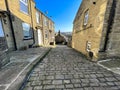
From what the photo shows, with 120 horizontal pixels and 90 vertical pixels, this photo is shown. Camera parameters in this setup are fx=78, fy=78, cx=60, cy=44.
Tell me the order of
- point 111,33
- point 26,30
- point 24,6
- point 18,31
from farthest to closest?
point 26,30, point 24,6, point 18,31, point 111,33

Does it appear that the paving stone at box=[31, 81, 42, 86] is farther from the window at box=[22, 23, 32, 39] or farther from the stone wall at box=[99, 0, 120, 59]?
the window at box=[22, 23, 32, 39]

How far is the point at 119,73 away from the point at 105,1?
3465mm

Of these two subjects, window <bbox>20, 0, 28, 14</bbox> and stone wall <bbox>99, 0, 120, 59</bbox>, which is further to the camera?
window <bbox>20, 0, 28, 14</bbox>

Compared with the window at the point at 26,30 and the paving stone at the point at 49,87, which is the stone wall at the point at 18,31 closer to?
the window at the point at 26,30

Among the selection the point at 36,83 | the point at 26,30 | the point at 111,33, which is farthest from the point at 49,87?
the point at 26,30

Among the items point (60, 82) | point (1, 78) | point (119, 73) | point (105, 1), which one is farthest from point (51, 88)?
point (105, 1)

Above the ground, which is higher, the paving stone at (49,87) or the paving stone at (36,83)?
the paving stone at (36,83)

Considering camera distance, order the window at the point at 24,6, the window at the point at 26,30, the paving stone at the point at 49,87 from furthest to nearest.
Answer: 1. the window at the point at 26,30
2. the window at the point at 24,6
3. the paving stone at the point at 49,87

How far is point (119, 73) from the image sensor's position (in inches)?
123

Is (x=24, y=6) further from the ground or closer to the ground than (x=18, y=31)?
further from the ground

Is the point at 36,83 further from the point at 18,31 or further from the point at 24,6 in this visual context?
the point at 24,6

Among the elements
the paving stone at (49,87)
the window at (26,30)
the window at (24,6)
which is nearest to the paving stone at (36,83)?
the paving stone at (49,87)

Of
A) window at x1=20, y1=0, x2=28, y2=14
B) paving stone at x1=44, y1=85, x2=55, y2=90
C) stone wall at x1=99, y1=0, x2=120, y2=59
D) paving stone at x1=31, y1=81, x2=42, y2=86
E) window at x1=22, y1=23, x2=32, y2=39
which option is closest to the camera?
paving stone at x1=44, y1=85, x2=55, y2=90

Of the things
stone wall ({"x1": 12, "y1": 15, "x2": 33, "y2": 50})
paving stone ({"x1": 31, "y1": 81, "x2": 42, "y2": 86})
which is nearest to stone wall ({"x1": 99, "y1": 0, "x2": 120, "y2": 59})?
paving stone ({"x1": 31, "y1": 81, "x2": 42, "y2": 86})
